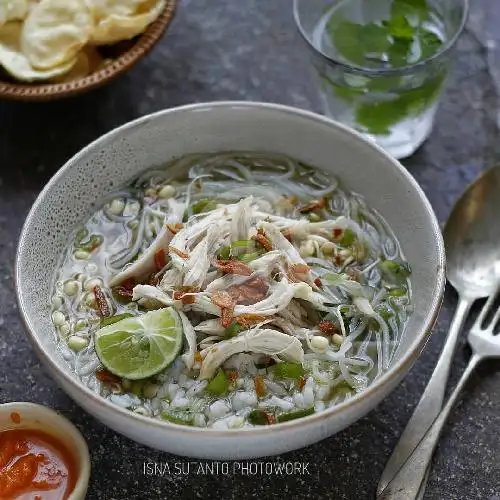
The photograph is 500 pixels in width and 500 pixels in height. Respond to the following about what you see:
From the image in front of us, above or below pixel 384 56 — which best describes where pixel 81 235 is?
below

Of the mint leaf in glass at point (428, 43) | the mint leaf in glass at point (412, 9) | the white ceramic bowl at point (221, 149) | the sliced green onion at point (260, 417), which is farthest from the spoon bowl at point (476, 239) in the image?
the sliced green onion at point (260, 417)

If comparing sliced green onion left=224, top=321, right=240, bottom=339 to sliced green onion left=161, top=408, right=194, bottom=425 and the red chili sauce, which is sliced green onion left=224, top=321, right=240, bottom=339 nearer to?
sliced green onion left=161, top=408, right=194, bottom=425

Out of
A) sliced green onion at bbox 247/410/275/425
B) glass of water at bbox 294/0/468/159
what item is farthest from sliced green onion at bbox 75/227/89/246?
glass of water at bbox 294/0/468/159

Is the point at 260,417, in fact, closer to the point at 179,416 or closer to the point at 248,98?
the point at 179,416

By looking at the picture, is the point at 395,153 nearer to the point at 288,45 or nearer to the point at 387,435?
the point at 288,45

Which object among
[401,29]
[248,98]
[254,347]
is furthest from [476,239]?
[248,98]

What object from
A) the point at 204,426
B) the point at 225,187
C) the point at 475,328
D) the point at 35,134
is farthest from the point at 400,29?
the point at 204,426

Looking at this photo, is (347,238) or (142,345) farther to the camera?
(347,238)
